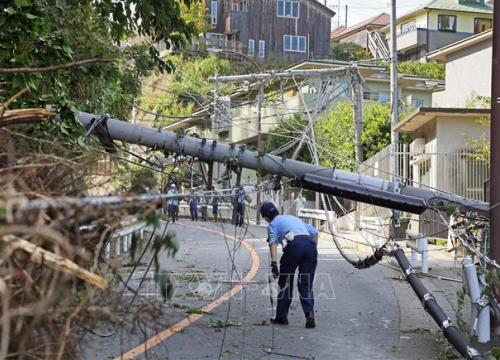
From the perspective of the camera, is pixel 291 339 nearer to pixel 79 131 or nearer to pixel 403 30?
pixel 79 131

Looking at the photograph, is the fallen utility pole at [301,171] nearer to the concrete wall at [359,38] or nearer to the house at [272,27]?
the house at [272,27]

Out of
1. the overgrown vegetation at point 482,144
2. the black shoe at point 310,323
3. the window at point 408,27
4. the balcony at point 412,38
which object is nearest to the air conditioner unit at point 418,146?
the overgrown vegetation at point 482,144

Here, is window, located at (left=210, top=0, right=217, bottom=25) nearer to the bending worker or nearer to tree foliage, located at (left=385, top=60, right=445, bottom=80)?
tree foliage, located at (left=385, top=60, right=445, bottom=80)

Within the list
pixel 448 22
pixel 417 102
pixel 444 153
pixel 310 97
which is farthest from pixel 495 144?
pixel 448 22

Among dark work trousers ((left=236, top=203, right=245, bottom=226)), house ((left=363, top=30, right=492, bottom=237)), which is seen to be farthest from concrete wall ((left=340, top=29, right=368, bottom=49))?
dark work trousers ((left=236, top=203, right=245, bottom=226))

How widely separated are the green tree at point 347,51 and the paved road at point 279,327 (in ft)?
163

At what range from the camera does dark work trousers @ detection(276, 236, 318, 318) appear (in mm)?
11352

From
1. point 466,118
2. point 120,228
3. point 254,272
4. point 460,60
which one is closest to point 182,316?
point 254,272

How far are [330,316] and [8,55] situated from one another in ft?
20.0

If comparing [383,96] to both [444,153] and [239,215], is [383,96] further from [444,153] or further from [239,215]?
[239,215]

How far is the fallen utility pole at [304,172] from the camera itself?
10438 millimetres

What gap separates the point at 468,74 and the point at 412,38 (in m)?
27.7

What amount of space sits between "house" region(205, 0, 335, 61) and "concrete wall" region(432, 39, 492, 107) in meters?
31.4

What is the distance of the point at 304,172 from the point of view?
1058cm
